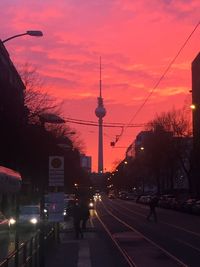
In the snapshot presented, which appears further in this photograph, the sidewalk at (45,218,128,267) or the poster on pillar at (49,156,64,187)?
the poster on pillar at (49,156,64,187)

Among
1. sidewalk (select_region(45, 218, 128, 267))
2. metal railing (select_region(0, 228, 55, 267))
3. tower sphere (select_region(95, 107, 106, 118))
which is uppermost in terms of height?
tower sphere (select_region(95, 107, 106, 118))

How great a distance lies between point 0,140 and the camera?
44.6m

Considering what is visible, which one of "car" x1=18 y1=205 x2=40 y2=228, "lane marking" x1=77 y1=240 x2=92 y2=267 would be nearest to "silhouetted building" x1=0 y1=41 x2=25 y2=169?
"car" x1=18 y1=205 x2=40 y2=228

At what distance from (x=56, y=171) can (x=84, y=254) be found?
3.41 metres

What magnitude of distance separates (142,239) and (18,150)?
22.1 metres

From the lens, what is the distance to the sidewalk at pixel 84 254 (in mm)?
18594

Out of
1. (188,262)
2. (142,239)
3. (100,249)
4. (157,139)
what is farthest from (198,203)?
(188,262)

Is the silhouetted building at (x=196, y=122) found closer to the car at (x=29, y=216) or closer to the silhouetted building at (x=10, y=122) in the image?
the silhouetted building at (x=10, y=122)

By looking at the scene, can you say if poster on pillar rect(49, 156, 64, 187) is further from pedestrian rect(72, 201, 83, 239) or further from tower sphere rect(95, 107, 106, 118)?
tower sphere rect(95, 107, 106, 118)

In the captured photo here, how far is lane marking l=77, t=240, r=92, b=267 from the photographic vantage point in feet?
59.9

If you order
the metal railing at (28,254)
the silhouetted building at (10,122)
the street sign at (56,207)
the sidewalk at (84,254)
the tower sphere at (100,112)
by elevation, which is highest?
the tower sphere at (100,112)

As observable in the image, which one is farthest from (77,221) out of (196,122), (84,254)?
(196,122)

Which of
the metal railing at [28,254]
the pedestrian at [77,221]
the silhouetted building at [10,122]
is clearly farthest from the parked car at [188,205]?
the metal railing at [28,254]

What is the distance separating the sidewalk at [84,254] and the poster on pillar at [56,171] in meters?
2.31
